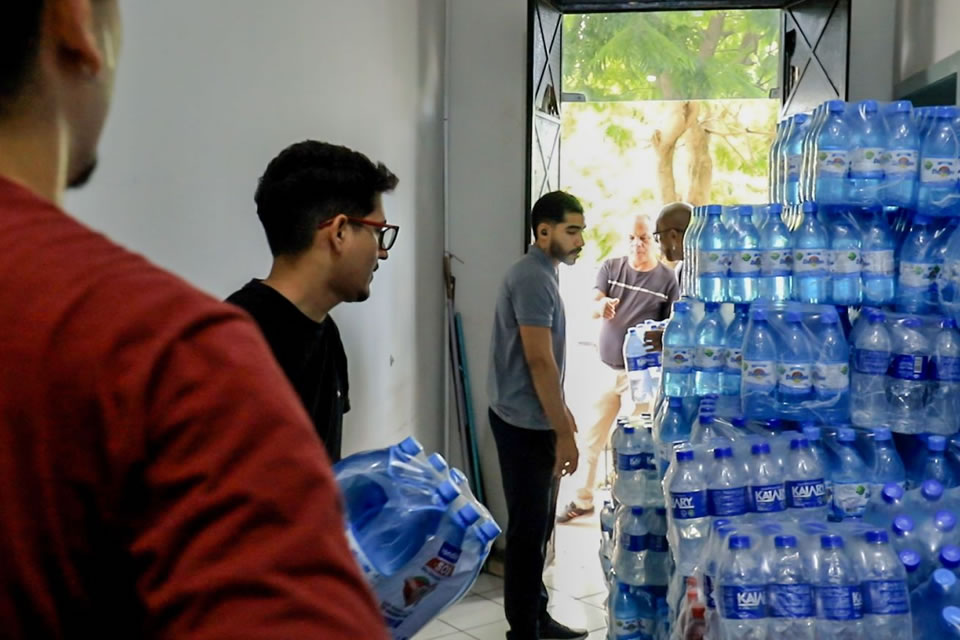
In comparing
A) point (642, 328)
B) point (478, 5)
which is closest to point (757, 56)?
point (478, 5)

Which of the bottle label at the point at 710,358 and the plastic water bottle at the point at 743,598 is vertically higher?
the bottle label at the point at 710,358

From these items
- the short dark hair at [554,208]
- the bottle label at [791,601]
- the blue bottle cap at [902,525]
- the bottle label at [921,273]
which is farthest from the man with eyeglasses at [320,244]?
the short dark hair at [554,208]

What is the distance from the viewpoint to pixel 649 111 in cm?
920

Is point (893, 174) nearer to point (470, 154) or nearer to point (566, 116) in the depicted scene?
point (470, 154)

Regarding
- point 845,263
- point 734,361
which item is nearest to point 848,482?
point 734,361

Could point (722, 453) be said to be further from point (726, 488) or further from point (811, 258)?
point (811, 258)

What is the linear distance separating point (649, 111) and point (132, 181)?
25.3 ft

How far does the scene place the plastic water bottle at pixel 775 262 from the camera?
9.59 feet

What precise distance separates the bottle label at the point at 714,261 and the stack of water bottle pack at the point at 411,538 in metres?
1.68

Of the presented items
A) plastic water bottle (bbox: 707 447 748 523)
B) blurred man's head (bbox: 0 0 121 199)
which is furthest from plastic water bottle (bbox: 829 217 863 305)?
blurred man's head (bbox: 0 0 121 199)

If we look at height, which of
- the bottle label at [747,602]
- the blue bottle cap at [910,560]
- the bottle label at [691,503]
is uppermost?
the bottle label at [691,503]

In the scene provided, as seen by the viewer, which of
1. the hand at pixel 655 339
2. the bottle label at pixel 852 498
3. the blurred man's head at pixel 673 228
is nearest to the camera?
the bottle label at pixel 852 498

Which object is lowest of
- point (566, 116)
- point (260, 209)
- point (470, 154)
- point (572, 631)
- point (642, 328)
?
point (572, 631)

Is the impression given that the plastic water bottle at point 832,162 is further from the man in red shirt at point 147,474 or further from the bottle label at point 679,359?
the man in red shirt at point 147,474
